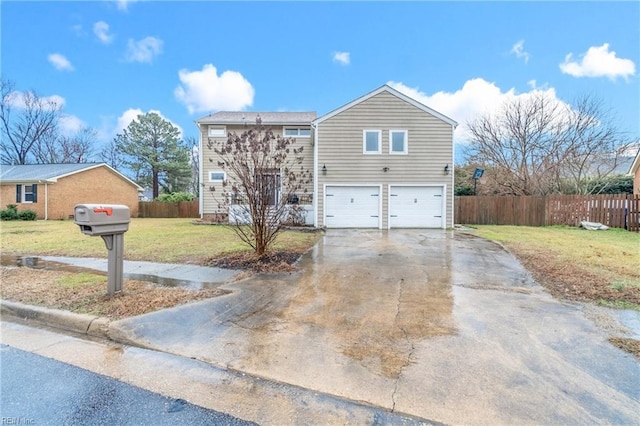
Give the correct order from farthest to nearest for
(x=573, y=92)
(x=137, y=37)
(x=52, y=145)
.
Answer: (x=52, y=145), (x=573, y=92), (x=137, y=37)

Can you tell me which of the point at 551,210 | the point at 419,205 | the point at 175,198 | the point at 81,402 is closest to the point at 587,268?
the point at 81,402

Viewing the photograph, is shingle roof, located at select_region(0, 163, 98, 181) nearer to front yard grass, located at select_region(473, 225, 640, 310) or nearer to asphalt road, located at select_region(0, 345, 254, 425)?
asphalt road, located at select_region(0, 345, 254, 425)

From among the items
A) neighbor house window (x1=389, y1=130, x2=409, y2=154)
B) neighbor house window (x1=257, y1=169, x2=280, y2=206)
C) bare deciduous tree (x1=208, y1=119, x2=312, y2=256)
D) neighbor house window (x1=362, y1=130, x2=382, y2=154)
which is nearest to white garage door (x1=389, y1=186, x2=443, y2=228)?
neighbor house window (x1=389, y1=130, x2=409, y2=154)

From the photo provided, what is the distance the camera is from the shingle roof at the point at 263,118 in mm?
18281

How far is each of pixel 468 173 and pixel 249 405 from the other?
26433mm

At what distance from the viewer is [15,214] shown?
67.4 feet

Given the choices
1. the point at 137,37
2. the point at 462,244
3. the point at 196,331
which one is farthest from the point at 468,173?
the point at 196,331

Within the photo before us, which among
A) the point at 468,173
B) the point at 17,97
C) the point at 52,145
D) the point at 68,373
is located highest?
the point at 17,97

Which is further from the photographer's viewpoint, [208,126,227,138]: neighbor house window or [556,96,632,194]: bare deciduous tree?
[556,96,632,194]: bare deciduous tree

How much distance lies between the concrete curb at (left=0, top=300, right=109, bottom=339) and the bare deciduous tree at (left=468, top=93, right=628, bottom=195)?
2461 cm

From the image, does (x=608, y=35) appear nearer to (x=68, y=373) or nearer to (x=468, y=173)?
(x=468, y=173)

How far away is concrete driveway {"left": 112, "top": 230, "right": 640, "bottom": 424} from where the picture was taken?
2.30 metres

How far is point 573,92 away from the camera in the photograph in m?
20.4

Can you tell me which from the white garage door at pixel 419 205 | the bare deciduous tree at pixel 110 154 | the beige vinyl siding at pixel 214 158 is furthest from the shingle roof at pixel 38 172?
the white garage door at pixel 419 205
